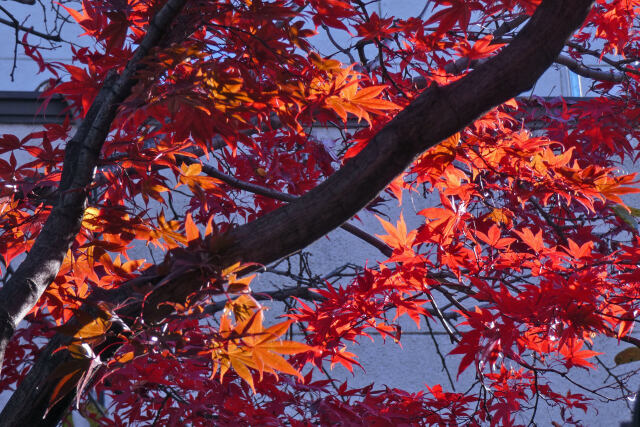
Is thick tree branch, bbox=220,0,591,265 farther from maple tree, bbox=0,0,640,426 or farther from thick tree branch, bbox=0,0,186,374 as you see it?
thick tree branch, bbox=0,0,186,374

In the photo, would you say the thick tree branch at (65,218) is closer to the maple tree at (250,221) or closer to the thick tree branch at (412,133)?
the maple tree at (250,221)

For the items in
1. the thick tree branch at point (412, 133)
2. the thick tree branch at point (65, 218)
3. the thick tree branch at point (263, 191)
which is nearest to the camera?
the thick tree branch at point (412, 133)

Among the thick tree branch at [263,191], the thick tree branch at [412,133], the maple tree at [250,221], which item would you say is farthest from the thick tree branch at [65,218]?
the thick tree branch at [263,191]

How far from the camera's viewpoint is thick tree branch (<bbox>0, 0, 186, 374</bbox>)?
117 centimetres

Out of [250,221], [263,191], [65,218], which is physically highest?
[263,191]

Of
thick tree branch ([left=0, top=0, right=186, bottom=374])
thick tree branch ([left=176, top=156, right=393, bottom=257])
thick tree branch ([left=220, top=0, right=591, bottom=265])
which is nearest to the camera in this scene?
thick tree branch ([left=220, top=0, right=591, bottom=265])

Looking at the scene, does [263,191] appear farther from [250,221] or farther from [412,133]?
[412,133]

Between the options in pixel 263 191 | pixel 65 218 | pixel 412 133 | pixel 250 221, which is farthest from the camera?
pixel 263 191

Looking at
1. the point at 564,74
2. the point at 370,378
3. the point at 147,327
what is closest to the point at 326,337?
the point at 147,327

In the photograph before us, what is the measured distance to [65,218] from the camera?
121 cm

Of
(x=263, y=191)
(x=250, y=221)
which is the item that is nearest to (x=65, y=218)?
(x=250, y=221)

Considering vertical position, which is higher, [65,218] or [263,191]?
[263,191]

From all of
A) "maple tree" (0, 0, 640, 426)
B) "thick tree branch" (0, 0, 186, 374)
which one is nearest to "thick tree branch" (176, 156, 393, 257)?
"maple tree" (0, 0, 640, 426)

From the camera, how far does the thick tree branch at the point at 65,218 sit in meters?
1.17
